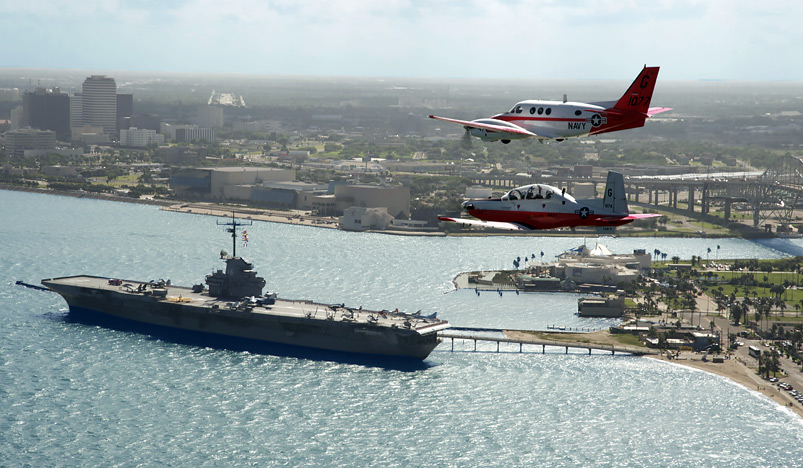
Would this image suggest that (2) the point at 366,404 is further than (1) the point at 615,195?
Yes

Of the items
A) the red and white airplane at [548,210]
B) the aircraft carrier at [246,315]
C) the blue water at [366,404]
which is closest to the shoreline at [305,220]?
the blue water at [366,404]

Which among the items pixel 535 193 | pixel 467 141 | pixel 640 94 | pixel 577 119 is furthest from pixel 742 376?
pixel 467 141

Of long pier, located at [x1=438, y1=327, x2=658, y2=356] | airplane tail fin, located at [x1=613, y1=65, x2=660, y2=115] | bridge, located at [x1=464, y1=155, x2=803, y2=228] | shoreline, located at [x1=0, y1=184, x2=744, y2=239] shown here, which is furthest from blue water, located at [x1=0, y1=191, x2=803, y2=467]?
bridge, located at [x1=464, y1=155, x2=803, y2=228]

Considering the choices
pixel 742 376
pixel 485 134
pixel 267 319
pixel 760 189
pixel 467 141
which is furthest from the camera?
pixel 760 189

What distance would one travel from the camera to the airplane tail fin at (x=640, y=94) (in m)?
27.2

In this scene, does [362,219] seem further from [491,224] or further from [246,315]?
[491,224]

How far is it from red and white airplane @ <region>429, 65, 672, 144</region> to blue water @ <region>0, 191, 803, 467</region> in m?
39.9

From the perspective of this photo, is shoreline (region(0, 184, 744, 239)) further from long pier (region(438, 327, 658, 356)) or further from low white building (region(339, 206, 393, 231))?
long pier (region(438, 327, 658, 356))

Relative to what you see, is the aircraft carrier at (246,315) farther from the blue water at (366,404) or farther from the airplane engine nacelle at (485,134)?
the airplane engine nacelle at (485,134)

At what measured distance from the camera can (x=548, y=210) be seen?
27.6m

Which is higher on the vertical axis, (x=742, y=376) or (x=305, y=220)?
(x=305, y=220)

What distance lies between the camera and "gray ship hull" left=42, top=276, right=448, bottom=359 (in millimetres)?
87125

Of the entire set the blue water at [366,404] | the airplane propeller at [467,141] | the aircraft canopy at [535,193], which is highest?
the airplane propeller at [467,141]

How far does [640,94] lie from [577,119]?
1.81 metres
